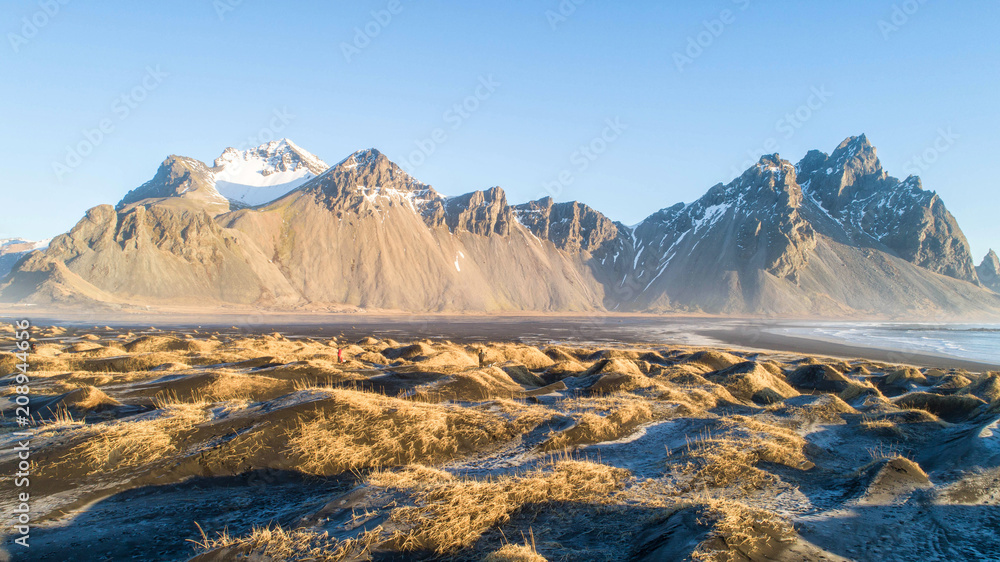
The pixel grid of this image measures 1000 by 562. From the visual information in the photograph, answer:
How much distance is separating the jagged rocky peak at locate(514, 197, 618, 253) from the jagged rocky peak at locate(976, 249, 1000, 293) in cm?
13563

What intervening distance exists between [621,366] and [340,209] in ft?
→ 441

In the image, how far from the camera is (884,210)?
16450cm

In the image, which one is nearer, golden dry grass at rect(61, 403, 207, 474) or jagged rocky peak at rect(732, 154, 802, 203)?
golden dry grass at rect(61, 403, 207, 474)

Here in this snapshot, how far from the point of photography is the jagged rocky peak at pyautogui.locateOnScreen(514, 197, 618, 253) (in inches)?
7308

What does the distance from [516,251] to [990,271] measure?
18010 centimetres

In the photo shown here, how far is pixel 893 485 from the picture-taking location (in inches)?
312

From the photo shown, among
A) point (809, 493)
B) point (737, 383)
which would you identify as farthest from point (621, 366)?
point (809, 493)

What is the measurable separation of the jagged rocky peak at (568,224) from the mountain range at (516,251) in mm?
735

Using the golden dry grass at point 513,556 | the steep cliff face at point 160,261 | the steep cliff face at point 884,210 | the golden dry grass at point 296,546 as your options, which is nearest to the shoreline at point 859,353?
the golden dry grass at point 513,556

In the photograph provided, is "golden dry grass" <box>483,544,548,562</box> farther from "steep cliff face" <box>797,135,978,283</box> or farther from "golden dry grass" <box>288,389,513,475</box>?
"steep cliff face" <box>797,135,978,283</box>

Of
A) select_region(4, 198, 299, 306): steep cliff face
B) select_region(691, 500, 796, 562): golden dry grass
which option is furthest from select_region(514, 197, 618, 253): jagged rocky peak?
select_region(691, 500, 796, 562): golden dry grass

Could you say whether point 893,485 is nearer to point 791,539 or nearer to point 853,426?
point 791,539

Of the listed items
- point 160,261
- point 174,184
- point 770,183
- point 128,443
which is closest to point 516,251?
point 770,183

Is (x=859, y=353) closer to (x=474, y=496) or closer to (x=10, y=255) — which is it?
(x=474, y=496)
